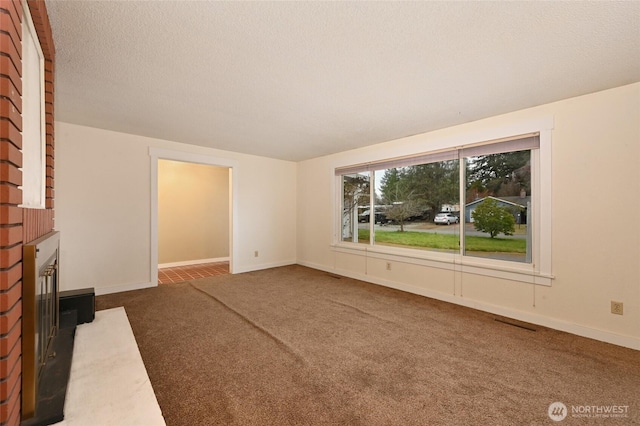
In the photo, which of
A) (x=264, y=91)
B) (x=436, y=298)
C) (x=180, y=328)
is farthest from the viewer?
(x=436, y=298)

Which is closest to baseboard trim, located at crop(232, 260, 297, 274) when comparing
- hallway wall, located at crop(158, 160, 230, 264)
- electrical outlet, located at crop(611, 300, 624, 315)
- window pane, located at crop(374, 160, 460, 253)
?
hallway wall, located at crop(158, 160, 230, 264)

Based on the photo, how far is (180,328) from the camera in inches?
108

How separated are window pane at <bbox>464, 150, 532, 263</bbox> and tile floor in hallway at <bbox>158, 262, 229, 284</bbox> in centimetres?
426

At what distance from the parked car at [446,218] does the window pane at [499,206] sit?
0.15 m

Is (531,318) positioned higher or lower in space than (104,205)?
lower

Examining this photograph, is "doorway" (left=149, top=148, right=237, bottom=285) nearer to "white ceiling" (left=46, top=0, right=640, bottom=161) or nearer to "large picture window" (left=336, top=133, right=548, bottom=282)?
"white ceiling" (left=46, top=0, right=640, bottom=161)

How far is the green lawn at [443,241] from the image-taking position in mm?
3234

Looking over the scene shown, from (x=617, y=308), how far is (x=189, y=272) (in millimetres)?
5888

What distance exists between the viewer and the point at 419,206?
4133 mm

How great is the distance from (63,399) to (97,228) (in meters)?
3.19

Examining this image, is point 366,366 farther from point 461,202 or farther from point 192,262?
point 192,262

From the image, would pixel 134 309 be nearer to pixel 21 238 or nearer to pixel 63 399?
pixel 63 399

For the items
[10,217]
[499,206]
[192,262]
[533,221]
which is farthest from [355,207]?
[10,217]

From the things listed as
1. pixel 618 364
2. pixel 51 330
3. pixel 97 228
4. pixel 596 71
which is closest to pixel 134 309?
pixel 97 228
